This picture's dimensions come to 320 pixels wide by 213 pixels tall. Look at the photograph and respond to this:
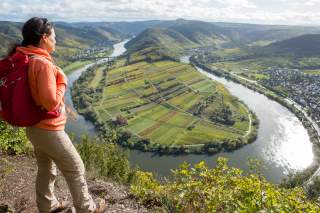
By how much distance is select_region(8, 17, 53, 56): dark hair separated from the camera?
13.2 ft

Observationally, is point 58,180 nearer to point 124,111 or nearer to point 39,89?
point 39,89

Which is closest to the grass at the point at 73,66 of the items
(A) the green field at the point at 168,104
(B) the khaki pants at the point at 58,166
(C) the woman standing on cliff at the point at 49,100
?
(A) the green field at the point at 168,104

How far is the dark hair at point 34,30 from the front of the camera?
401 cm

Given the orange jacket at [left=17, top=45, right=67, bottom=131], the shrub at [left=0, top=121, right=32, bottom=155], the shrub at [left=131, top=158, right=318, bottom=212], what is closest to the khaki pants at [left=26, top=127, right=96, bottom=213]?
the orange jacket at [left=17, top=45, right=67, bottom=131]

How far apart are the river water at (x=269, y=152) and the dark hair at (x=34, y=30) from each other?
4670 cm

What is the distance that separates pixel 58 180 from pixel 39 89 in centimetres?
430

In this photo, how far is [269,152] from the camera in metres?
64.1

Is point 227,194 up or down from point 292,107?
up

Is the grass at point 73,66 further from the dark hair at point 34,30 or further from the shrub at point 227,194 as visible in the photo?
the dark hair at point 34,30

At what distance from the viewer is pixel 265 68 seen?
523 feet

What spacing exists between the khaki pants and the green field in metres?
63.2

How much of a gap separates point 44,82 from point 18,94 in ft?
1.14

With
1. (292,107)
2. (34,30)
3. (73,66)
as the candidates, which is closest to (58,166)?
(34,30)

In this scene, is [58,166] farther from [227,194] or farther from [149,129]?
[149,129]
